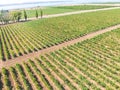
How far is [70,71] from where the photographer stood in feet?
84.8

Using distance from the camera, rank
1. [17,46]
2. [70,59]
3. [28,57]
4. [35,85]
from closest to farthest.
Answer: [35,85]
[70,59]
[28,57]
[17,46]

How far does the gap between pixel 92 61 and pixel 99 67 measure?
2453mm

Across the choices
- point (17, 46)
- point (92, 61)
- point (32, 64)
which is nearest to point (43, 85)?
point (32, 64)

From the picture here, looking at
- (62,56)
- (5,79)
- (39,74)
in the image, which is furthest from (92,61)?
(5,79)

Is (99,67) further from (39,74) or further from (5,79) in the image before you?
(5,79)

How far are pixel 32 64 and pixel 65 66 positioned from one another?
4686 millimetres

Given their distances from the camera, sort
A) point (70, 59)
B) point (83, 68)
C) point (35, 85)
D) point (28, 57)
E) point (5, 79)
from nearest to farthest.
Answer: point (35, 85)
point (5, 79)
point (83, 68)
point (70, 59)
point (28, 57)

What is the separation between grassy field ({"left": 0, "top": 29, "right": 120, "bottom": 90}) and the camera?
872 inches

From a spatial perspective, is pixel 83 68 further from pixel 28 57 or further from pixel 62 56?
pixel 28 57

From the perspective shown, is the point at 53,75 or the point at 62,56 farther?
the point at 62,56

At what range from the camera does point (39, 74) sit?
2517cm

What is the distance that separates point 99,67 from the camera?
87.4ft

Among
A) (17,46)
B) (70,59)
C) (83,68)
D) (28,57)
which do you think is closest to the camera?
(83,68)

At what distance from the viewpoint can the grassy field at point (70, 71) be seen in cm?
2214
